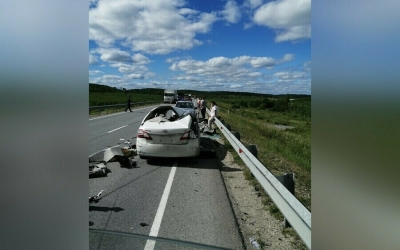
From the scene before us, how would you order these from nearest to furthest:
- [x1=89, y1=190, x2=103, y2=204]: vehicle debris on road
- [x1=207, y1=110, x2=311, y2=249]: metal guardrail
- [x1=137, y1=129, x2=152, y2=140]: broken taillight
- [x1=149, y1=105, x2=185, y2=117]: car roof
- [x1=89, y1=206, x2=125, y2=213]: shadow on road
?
[x1=207, y1=110, x2=311, y2=249]: metal guardrail → [x1=89, y1=206, x2=125, y2=213]: shadow on road → [x1=89, y1=190, x2=103, y2=204]: vehicle debris on road → [x1=137, y1=129, x2=152, y2=140]: broken taillight → [x1=149, y1=105, x2=185, y2=117]: car roof

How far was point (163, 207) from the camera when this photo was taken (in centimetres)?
452

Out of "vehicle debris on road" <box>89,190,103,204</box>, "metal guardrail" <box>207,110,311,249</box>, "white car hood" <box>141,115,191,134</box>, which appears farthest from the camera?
"white car hood" <box>141,115,191,134</box>

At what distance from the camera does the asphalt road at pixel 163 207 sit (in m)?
3.42

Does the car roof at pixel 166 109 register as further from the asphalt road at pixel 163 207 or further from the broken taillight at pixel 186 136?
the asphalt road at pixel 163 207

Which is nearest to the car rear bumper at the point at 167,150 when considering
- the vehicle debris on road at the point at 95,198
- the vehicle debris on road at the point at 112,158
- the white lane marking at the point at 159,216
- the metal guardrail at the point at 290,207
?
the vehicle debris on road at the point at 112,158

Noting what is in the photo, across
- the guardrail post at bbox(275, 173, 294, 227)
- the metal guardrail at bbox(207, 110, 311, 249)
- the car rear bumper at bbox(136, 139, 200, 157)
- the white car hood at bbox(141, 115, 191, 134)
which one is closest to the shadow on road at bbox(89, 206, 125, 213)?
the metal guardrail at bbox(207, 110, 311, 249)

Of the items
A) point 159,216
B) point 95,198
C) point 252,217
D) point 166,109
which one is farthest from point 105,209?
point 166,109

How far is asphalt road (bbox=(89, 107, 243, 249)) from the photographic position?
3.42m

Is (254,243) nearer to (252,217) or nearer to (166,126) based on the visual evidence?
(252,217)

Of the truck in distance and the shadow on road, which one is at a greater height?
the truck in distance

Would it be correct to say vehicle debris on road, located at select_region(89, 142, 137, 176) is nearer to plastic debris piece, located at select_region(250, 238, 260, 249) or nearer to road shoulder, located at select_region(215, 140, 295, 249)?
road shoulder, located at select_region(215, 140, 295, 249)

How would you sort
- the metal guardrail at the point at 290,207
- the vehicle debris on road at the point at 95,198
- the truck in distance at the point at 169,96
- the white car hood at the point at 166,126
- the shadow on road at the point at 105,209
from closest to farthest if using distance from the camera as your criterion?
the metal guardrail at the point at 290,207
the shadow on road at the point at 105,209
the vehicle debris on road at the point at 95,198
the white car hood at the point at 166,126
the truck in distance at the point at 169,96
